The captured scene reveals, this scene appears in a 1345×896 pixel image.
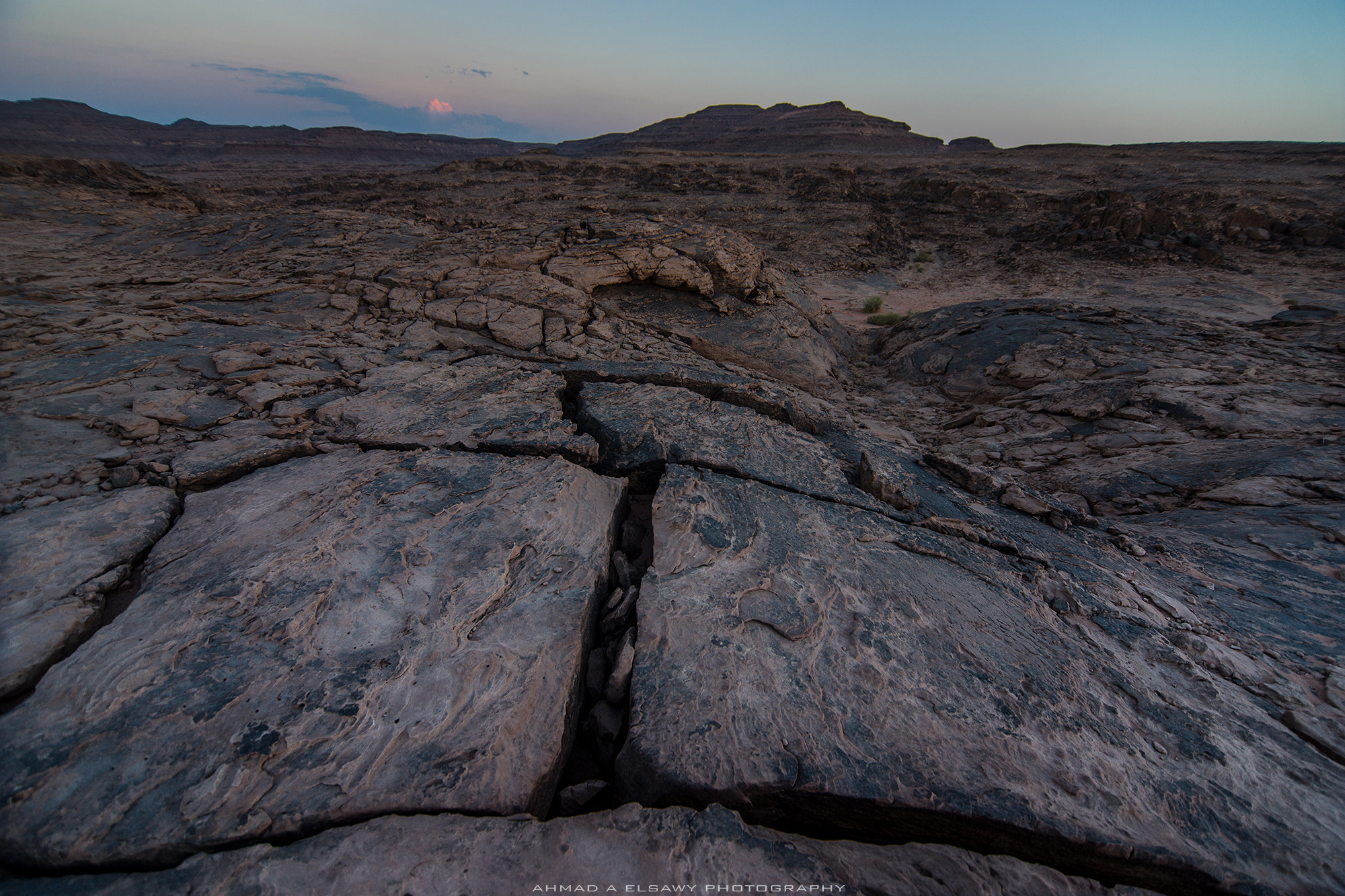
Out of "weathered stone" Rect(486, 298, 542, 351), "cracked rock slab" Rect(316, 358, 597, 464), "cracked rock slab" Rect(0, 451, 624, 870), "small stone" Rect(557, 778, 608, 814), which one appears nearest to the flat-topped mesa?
"weathered stone" Rect(486, 298, 542, 351)

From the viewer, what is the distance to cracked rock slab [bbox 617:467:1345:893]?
1.30 metres

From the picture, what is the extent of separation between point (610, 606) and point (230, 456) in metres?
1.97

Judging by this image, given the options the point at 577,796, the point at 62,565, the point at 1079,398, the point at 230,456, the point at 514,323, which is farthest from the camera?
the point at 1079,398

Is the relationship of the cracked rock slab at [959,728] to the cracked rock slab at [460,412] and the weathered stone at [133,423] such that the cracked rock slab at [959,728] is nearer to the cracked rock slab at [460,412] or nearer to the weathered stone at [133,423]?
the cracked rock slab at [460,412]

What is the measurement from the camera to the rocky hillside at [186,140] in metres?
34.6

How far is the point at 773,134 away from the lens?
42250mm

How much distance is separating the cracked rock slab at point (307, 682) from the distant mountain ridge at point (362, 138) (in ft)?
133

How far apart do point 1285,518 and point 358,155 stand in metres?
57.7

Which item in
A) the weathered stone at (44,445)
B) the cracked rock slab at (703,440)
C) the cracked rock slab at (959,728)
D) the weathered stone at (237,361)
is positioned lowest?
the cracked rock slab at (959,728)

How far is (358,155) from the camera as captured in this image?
43.0 metres

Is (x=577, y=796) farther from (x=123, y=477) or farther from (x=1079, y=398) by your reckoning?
(x=1079, y=398)

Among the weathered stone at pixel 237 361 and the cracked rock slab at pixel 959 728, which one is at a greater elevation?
the weathered stone at pixel 237 361

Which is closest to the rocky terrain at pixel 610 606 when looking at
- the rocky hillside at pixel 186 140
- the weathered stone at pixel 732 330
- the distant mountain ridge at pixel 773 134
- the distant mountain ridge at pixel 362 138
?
the weathered stone at pixel 732 330

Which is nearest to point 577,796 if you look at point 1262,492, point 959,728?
point 959,728
